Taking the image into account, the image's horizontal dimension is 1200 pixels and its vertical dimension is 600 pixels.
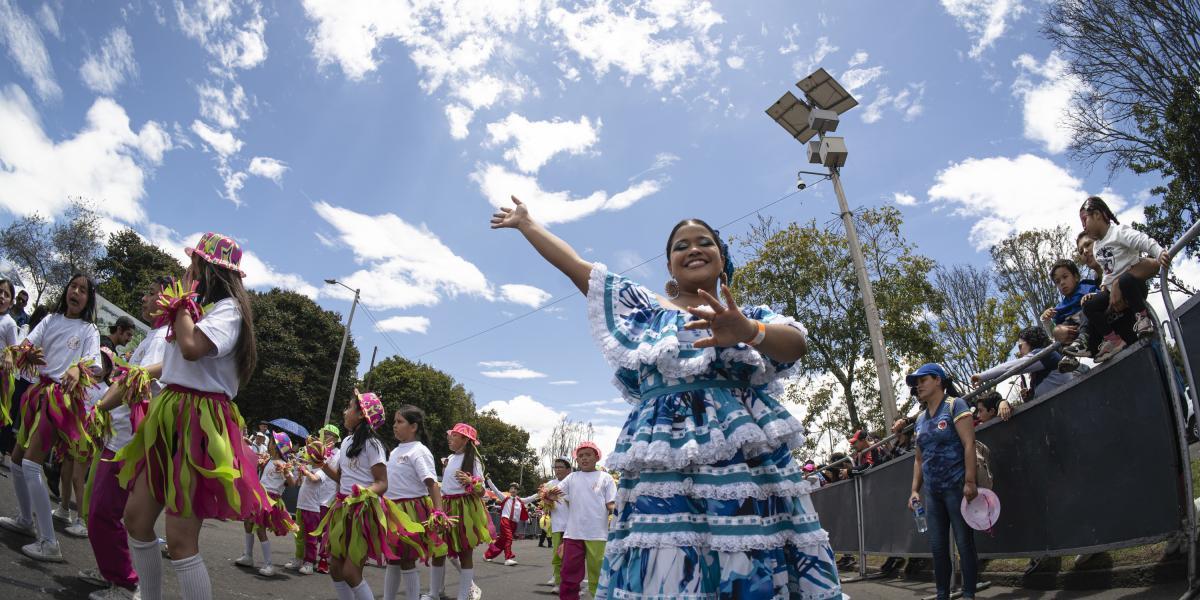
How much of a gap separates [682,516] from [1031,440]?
14.8 ft

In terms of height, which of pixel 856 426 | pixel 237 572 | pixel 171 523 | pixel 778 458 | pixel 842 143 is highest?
pixel 842 143

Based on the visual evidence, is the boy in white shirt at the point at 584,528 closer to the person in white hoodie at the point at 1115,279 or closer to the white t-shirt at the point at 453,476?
the white t-shirt at the point at 453,476

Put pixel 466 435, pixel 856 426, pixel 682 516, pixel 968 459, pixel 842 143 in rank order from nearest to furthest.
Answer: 1. pixel 682 516
2. pixel 968 459
3. pixel 466 435
4. pixel 842 143
5. pixel 856 426

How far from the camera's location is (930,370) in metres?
5.48

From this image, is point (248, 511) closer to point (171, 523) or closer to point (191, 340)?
point (171, 523)

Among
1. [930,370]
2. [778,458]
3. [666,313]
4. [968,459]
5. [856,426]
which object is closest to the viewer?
[778,458]

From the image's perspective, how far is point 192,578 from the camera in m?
3.01

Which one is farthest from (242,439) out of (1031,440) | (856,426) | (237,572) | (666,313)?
(856,426)

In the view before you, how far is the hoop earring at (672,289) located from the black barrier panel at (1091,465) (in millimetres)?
3289

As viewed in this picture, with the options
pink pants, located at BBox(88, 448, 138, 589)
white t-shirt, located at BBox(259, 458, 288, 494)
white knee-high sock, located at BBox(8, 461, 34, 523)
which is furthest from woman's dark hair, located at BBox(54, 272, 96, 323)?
white t-shirt, located at BBox(259, 458, 288, 494)

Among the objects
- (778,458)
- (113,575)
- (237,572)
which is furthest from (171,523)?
(237,572)

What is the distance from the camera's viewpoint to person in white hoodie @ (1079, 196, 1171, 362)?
427cm

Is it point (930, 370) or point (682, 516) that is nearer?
point (682, 516)

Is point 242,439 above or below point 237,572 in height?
above
